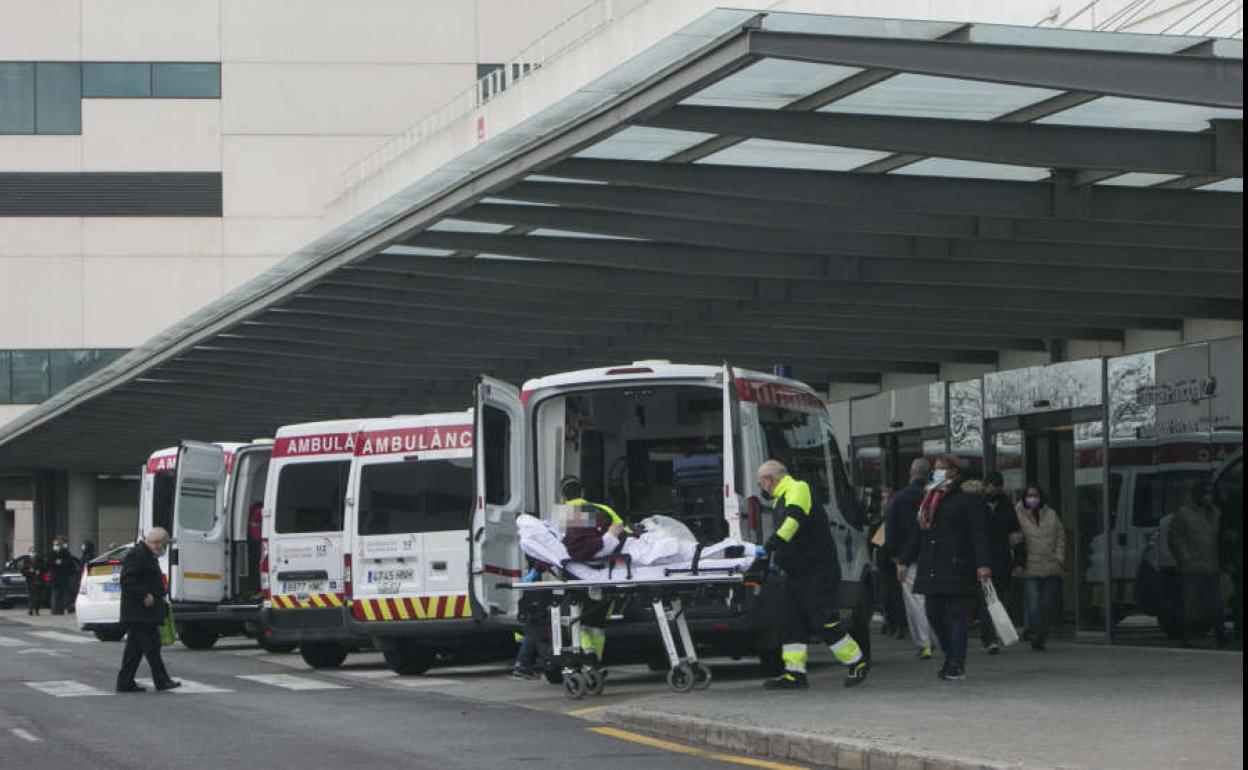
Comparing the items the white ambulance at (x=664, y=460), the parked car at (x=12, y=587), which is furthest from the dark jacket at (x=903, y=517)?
the parked car at (x=12, y=587)

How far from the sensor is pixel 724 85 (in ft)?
42.5

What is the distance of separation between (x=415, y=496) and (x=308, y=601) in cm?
215

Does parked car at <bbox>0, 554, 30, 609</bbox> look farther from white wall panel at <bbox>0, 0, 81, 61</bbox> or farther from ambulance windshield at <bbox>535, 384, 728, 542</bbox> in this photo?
ambulance windshield at <bbox>535, 384, 728, 542</bbox>

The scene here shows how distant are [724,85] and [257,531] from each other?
13820mm

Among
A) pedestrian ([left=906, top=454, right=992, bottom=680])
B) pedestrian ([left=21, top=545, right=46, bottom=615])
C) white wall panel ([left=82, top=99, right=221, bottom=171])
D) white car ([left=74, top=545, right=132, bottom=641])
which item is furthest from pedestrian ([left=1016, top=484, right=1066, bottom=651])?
white wall panel ([left=82, top=99, right=221, bottom=171])

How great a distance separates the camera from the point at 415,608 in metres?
19.3

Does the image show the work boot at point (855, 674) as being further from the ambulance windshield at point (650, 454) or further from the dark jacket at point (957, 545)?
the ambulance windshield at point (650, 454)

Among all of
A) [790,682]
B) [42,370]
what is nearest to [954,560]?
[790,682]

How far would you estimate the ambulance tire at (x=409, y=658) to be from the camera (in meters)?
20.0

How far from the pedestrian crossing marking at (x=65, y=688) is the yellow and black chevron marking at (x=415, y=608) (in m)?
2.37

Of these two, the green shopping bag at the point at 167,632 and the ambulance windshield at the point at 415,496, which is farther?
the ambulance windshield at the point at 415,496

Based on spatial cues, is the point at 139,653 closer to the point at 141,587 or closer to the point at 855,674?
the point at 141,587

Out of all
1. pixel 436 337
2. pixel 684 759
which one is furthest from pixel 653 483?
pixel 436 337

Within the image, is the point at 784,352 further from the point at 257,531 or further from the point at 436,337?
the point at 257,531
